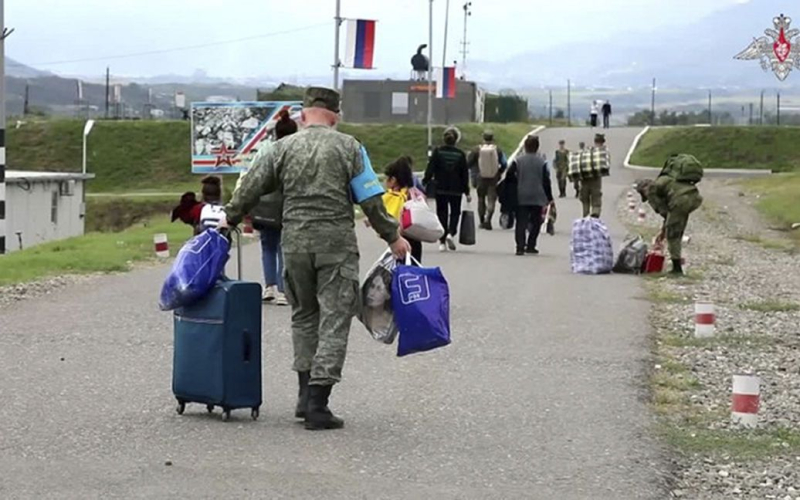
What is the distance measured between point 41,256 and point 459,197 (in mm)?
5885

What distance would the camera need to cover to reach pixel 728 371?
12656mm

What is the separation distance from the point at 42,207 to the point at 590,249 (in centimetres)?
2601

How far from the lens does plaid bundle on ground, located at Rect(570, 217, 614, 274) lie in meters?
20.1

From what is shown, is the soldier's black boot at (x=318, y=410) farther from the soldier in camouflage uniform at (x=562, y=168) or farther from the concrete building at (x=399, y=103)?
the concrete building at (x=399, y=103)

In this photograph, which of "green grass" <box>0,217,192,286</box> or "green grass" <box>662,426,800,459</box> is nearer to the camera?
"green grass" <box>662,426,800,459</box>

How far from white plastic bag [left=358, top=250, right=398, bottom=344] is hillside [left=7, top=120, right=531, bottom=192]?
54.3 metres

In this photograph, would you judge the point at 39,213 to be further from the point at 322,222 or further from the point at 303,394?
the point at 322,222

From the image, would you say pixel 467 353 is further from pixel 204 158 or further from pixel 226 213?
pixel 204 158

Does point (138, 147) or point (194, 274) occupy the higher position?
point (138, 147)

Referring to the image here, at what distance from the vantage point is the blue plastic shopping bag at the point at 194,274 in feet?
29.6

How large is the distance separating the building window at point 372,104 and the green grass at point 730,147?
1365cm

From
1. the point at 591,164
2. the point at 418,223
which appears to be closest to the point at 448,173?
the point at 591,164

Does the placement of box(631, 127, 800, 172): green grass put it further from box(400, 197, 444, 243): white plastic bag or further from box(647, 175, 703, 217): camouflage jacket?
box(400, 197, 444, 243): white plastic bag

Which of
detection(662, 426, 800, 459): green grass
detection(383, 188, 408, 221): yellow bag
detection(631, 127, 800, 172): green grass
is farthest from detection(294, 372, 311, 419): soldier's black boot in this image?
detection(631, 127, 800, 172): green grass
